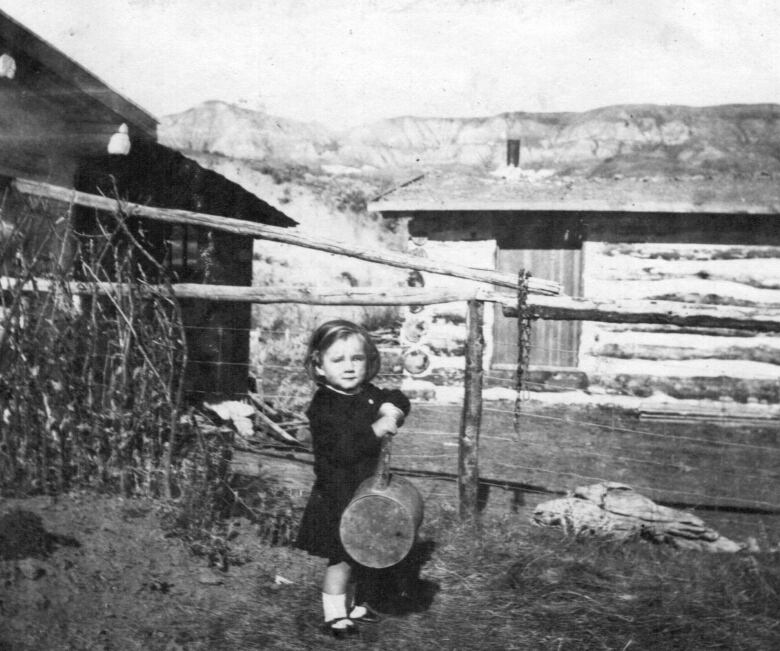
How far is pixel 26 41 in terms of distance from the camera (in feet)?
13.0

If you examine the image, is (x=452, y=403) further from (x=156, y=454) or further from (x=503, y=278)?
(x=156, y=454)

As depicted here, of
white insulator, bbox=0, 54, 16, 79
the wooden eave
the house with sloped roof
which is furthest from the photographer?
the wooden eave

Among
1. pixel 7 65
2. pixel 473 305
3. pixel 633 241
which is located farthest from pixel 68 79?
pixel 633 241

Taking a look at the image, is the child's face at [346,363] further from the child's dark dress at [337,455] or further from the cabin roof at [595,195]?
the cabin roof at [595,195]

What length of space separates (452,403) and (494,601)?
482 centimetres

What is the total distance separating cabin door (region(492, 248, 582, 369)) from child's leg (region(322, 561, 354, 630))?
5.95 metres

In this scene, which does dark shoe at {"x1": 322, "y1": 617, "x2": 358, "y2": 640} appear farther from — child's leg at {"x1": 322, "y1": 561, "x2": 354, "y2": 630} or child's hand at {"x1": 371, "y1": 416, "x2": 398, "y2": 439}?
child's hand at {"x1": 371, "y1": 416, "x2": 398, "y2": 439}

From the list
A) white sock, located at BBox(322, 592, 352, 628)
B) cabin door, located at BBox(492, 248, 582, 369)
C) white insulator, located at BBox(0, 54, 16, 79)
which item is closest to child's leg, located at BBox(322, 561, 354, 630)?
white sock, located at BBox(322, 592, 352, 628)

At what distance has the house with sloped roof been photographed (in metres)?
4.25

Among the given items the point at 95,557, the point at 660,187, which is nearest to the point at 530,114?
the point at 660,187

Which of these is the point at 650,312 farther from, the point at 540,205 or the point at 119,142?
the point at 540,205

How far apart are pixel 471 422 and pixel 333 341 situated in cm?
128

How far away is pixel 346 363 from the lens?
264 centimetres

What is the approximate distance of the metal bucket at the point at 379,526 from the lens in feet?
7.96
